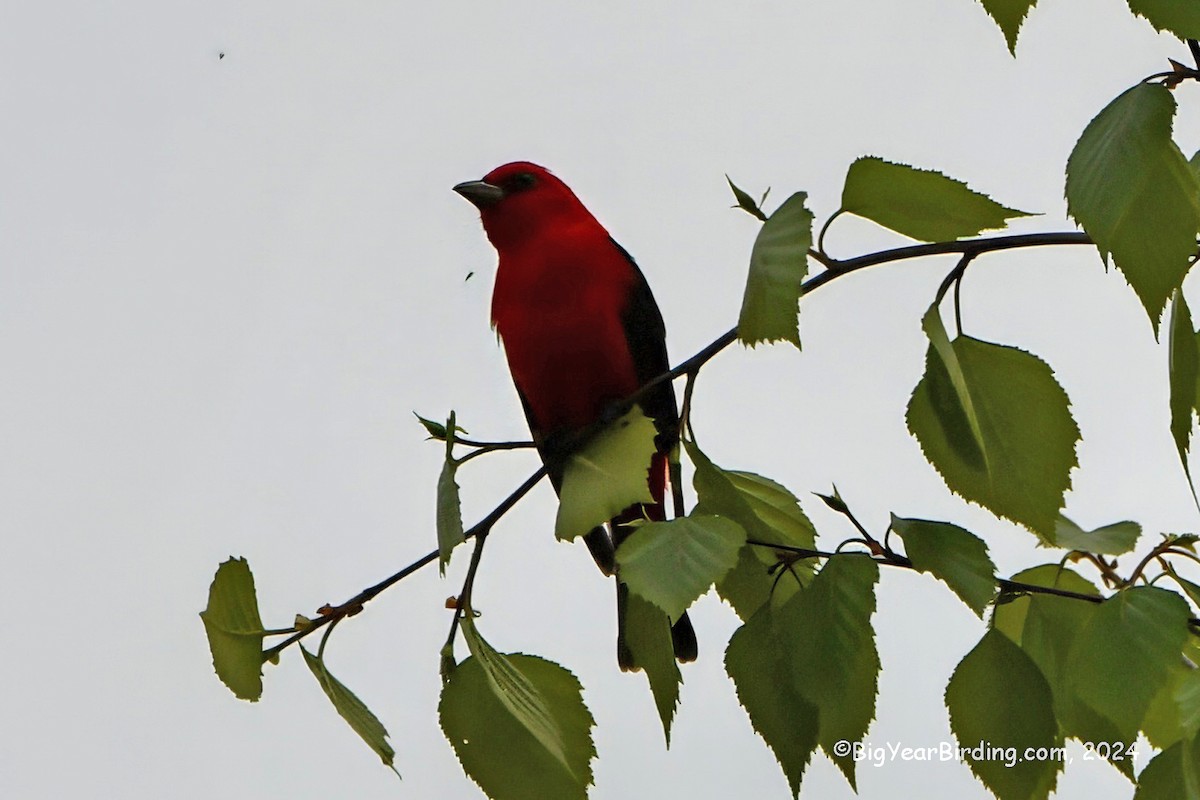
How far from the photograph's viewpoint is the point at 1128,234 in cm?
61

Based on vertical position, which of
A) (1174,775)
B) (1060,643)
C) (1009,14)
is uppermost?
(1009,14)

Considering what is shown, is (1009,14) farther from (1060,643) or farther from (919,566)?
(1060,643)

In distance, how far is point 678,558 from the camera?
2.27 feet

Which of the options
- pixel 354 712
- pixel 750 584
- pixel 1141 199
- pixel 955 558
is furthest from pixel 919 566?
pixel 354 712

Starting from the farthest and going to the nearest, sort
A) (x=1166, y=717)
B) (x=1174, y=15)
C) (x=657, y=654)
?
1. (x=1166, y=717)
2. (x=657, y=654)
3. (x=1174, y=15)

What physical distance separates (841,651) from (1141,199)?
287mm

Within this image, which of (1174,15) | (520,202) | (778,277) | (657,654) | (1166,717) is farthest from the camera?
(520,202)

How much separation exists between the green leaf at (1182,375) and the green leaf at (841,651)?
178mm

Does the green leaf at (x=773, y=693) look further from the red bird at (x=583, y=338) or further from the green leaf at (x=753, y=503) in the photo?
the red bird at (x=583, y=338)

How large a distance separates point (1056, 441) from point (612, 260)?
918 millimetres

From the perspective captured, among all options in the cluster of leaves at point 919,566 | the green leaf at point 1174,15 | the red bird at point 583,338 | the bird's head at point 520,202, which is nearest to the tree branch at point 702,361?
the cluster of leaves at point 919,566

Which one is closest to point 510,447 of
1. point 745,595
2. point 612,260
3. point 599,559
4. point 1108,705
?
point 745,595

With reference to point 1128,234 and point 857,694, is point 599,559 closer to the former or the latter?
point 857,694

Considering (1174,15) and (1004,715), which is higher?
(1174,15)
